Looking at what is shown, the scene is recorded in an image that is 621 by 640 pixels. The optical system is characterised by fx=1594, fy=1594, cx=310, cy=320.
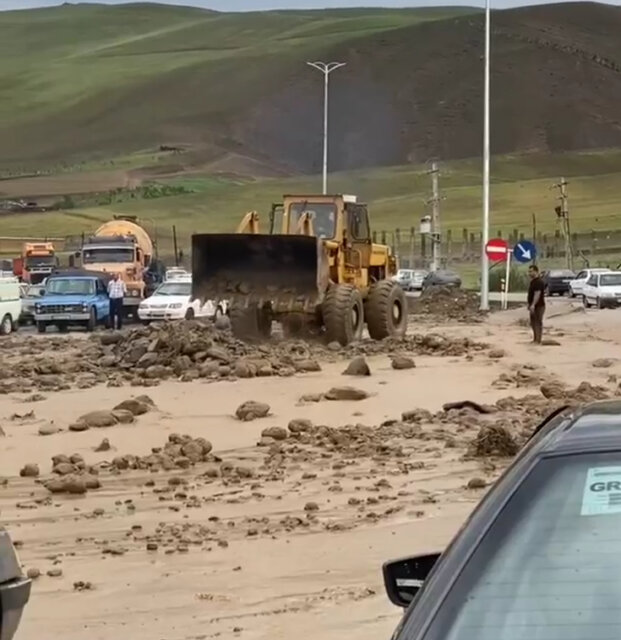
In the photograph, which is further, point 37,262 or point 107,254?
point 37,262

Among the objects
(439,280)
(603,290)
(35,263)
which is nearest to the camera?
(603,290)

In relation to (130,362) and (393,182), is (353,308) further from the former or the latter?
(393,182)

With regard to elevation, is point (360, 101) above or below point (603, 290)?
above

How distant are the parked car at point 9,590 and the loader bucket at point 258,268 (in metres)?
21.9

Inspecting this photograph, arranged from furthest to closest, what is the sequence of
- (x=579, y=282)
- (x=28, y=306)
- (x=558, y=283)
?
(x=558, y=283)
(x=579, y=282)
(x=28, y=306)

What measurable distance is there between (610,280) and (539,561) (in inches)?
1925

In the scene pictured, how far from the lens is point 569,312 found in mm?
46219

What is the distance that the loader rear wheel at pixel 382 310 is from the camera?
30.7 metres

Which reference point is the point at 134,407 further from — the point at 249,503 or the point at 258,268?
the point at 258,268

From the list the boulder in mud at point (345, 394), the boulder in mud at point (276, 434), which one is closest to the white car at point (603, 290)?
the boulder in mud at point (345, 394)

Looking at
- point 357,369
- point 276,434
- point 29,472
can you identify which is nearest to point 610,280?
point 357,369

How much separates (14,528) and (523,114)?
534 feet

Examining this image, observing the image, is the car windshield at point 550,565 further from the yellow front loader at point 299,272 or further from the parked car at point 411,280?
the parked car at point 411,280

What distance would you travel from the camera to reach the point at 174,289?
41.9m
